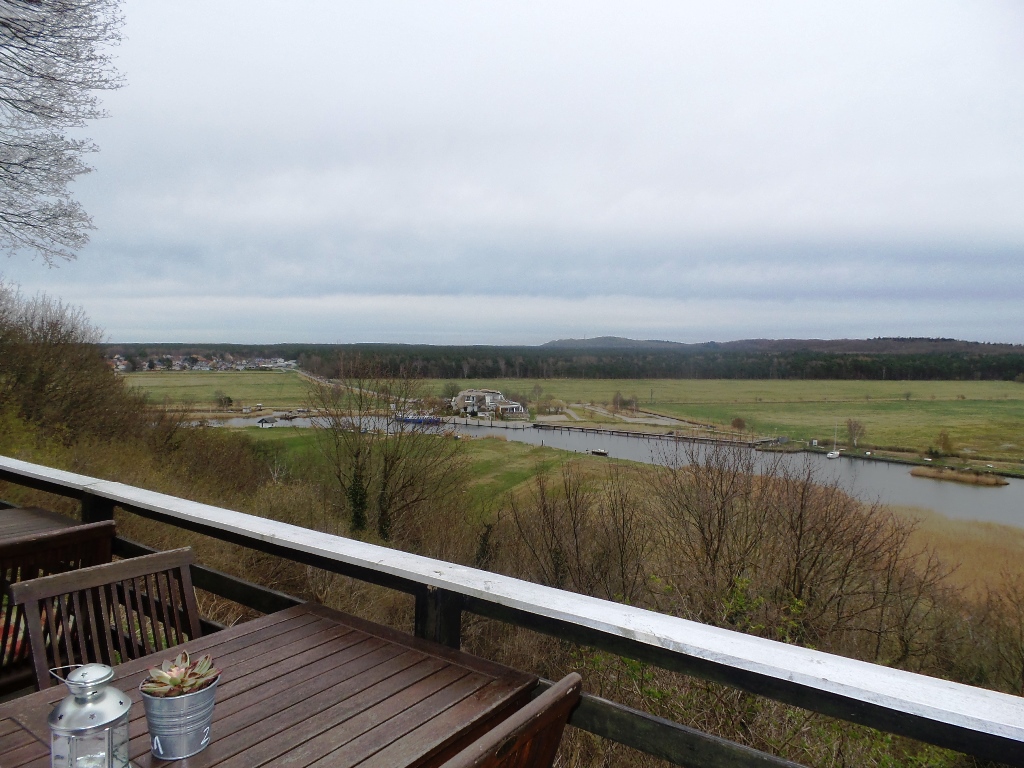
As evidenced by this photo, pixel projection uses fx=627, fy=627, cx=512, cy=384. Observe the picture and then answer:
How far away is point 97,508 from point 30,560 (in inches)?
22.8

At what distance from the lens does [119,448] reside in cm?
1644

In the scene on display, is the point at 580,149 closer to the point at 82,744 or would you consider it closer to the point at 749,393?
the point at 749,393

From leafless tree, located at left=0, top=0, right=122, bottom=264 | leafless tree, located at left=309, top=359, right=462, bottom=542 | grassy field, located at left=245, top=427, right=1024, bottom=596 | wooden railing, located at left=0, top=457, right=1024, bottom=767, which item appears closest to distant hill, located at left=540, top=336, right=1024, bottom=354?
grassy field, located at left=245, top=427, right=1024, bottom=596

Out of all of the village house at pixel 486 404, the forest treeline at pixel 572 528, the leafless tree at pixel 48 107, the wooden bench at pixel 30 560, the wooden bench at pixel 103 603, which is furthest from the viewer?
the village house at pixel 486 404

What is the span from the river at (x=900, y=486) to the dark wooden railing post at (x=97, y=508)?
19997 millimetres

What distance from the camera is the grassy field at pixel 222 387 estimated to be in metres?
22.8

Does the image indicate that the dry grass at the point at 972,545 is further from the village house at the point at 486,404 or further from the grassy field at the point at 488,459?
the village house at the point at 486,404

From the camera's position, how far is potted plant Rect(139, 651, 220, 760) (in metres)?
1.16

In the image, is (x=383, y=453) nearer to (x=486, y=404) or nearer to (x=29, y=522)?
(x=486, y=404)

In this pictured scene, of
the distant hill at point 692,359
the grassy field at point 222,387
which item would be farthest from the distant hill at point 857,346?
the grassy field at point 222,387

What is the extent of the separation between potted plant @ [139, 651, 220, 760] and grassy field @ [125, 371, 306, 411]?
2219 cm

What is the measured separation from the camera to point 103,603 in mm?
1810

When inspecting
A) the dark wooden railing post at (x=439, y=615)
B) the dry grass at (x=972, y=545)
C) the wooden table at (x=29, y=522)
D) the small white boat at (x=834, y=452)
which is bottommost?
the dry grass at (x=972, y=545)

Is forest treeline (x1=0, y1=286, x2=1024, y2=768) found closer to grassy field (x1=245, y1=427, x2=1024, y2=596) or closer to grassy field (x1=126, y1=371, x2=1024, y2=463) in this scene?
grassy field (x1=245, y1=427, x2=1024, y2=596)
